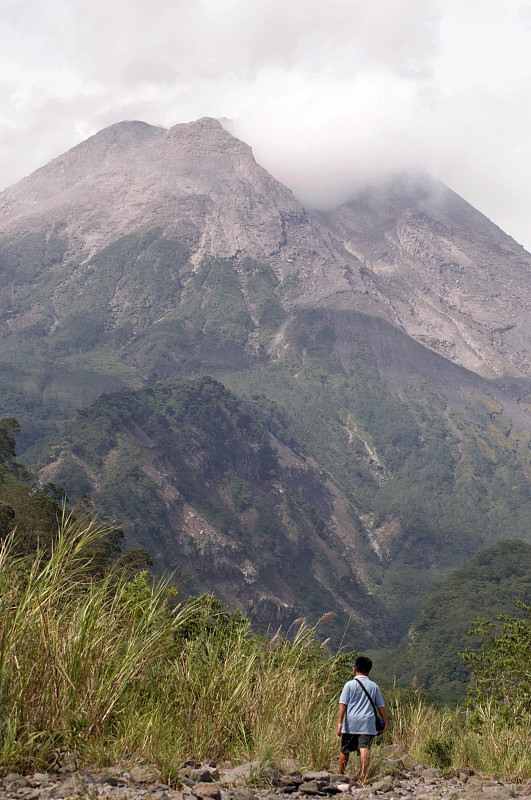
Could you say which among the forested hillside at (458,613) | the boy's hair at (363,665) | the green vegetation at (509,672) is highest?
the boy's hair at (363,665)

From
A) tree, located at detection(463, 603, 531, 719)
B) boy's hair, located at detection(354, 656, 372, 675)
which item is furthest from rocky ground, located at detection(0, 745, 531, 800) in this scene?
tree, located at detection(463, 603, 531, 719)

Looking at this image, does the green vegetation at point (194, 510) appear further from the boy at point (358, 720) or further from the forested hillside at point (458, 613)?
the boy at point (358, 720)

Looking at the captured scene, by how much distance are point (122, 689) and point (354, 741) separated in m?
4.20

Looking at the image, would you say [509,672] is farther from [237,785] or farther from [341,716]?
[237,785]

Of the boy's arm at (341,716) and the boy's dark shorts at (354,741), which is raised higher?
the boy's arm at (341,716)

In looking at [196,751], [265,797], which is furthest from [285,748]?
[265,797]

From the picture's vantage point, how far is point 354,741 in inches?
418

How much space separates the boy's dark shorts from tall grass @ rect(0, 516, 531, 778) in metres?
0.32

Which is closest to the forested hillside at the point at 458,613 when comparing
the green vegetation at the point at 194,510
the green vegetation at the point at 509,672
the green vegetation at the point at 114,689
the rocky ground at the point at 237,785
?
the green vegetation at the point at 194,510

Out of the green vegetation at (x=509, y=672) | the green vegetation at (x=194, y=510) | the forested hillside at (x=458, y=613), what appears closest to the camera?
the green vegetation at (x=509, y=672)

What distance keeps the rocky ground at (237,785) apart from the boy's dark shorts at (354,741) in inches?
19.5

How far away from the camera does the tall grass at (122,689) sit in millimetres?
7531

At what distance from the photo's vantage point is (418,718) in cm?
1700

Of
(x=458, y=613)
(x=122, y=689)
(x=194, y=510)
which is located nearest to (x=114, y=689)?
(x=122, y=689)
